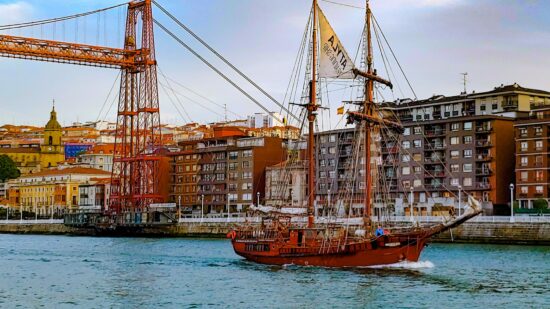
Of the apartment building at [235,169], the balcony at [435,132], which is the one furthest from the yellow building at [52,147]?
the balcony at [435,132]

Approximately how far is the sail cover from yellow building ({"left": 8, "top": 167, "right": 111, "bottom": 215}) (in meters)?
95.1

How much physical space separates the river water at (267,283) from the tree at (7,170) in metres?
116

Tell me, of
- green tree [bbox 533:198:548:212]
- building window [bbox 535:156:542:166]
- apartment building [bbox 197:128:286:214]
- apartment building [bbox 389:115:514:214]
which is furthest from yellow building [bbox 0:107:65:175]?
green tree [bbox 533:198:548:212]

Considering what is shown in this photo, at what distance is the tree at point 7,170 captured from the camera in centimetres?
17562

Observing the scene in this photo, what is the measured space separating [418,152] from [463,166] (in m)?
5.79

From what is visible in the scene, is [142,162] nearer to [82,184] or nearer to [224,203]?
[224,203]

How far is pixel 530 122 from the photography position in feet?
291

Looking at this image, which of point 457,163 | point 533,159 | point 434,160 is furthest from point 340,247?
point 434,160

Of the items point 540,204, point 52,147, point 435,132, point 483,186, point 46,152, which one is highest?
point 52,147

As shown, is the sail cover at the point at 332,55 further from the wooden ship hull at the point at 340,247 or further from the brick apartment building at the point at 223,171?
the brick apartment building at the point at 223,171

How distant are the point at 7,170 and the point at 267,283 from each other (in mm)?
140231

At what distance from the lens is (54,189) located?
152625 mm

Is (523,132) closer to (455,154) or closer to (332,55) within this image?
(455,154)

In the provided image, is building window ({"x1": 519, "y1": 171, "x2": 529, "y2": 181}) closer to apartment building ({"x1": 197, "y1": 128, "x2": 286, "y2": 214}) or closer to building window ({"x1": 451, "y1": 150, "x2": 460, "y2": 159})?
building window ({"x1": 451, "y1": 150, "x2": 460, "y2": 159})
